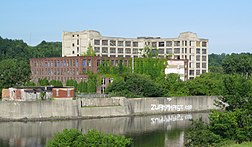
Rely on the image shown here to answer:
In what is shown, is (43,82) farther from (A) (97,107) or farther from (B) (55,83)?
(A) (97,107)

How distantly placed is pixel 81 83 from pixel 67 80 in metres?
5.38

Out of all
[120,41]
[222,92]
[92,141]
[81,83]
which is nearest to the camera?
[92,141]

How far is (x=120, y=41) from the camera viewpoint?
148m

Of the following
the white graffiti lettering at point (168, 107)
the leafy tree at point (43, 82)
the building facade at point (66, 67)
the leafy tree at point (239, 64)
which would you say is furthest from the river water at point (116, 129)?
the leafy tree at point (239, 64)

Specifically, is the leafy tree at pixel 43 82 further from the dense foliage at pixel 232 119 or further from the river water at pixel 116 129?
the dense foliage at pixel 232 119

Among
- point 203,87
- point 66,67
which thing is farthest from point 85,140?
point 66,67

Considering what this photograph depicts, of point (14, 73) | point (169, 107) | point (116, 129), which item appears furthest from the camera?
point (14, 73)

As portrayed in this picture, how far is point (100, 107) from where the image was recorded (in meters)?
85.2

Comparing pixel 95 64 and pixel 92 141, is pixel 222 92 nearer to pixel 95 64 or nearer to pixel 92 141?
pixel 92 141

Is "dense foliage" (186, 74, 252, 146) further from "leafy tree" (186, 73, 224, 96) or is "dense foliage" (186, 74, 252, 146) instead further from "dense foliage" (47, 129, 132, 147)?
"leafy tree" (186, 73, 224, 96)

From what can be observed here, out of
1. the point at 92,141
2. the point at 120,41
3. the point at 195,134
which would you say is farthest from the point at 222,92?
the point at 120,41

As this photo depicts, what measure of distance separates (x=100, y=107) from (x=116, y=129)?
17.1 meters

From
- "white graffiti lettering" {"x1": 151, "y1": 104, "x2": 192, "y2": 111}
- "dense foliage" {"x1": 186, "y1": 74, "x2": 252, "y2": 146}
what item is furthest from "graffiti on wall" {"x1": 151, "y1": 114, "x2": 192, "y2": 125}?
"dense foliage" {"x1": 186, "y1": 74, "x2": 252, "y2": 146}

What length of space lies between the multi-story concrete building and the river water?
2296 inches
